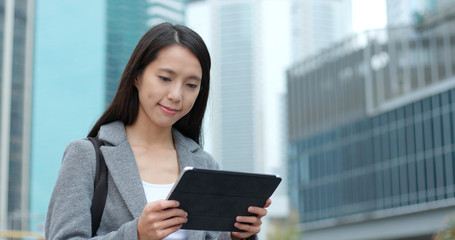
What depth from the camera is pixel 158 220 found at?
199 cm

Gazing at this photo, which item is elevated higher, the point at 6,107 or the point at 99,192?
the point at 6,107

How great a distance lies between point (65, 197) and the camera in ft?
7.02

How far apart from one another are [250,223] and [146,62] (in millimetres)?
590

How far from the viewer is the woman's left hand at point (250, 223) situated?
86.3 inches

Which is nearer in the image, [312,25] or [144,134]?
[144,134]

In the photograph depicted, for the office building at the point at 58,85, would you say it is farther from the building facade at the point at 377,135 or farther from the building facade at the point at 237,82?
the building facade at the point at 237,82

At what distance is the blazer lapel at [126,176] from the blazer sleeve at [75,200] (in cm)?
6

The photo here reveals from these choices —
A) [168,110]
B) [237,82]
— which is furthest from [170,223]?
[237,82]

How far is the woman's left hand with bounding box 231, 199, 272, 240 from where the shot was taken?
7.19ft

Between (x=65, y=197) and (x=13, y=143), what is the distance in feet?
74.5

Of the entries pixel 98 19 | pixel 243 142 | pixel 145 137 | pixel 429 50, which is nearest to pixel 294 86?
pixel 429 50

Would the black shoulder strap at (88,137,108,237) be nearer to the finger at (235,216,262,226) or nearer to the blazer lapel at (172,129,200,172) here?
the blazer lapel at (172,129,200,172)

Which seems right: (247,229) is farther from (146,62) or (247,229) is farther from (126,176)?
(146,62)

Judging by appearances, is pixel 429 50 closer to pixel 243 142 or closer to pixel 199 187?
pixel 199 187
